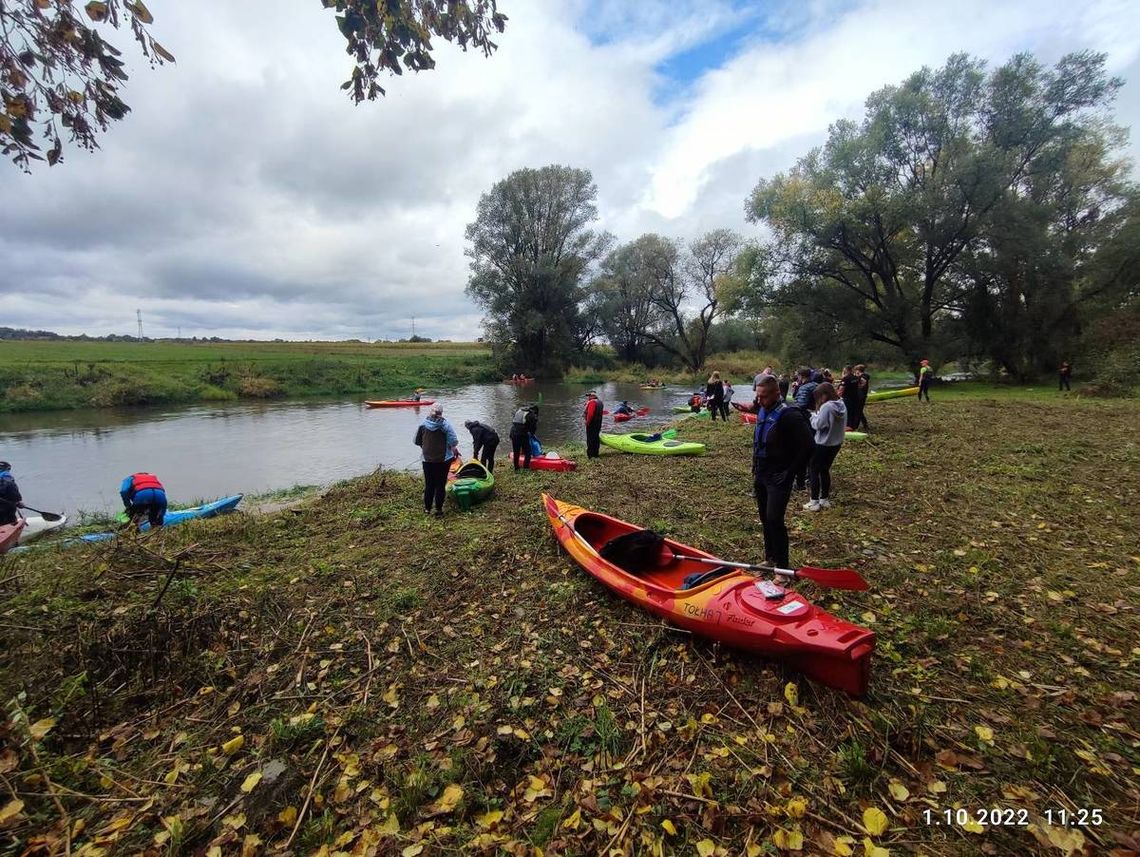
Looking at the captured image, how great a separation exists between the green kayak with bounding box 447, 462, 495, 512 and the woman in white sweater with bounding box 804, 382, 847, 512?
5899 millimetres

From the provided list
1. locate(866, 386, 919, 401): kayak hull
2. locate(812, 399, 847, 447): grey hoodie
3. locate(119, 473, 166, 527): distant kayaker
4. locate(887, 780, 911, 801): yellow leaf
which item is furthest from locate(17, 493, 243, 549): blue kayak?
locate(866, 386, 919, 401): kayak hull

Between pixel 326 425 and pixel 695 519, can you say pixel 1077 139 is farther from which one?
pixel 326 425

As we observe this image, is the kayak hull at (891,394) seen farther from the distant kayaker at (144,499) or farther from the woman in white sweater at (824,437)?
the distant kayaker at (144,499)

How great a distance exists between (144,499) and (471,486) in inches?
232

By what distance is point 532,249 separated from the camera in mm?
47281

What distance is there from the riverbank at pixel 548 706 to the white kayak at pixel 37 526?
521cm

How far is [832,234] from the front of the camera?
27906 millimetres

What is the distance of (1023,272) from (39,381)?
5704 centimetres

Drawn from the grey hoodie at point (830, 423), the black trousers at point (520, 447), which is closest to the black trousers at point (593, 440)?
the black trousers at point (520, 447)

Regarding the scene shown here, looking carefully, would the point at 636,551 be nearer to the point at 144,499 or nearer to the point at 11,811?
the point at 11,811

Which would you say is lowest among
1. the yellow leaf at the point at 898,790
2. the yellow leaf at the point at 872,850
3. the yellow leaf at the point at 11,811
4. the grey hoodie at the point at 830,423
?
the yellow leaf at the point at 872,850

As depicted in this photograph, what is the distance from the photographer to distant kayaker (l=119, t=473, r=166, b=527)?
9008 millimetres

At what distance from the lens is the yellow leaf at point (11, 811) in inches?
115

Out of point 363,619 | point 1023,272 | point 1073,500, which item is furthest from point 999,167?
point 363,619
